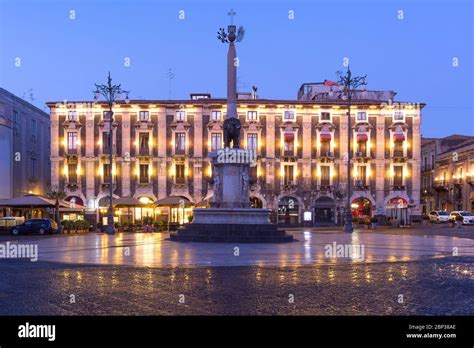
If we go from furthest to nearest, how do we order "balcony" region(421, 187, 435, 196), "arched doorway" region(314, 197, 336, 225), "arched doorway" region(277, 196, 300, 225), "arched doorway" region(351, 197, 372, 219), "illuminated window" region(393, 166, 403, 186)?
"balcony" region(421, 187, 435, 196)
"arched doorway" region(351, 197, 372, 219)
"illuminated window" region(393, 166, 403, 186)
"arched doorway" region(314, 197, 336, 225)
"arched doorway" region(277, 196, 300, 225)

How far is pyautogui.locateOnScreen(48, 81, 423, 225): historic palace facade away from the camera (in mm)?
56375

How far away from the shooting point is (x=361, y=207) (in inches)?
2329

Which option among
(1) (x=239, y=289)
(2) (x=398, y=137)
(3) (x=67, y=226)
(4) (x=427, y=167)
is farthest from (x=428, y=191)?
(1) (x=239, y=289)

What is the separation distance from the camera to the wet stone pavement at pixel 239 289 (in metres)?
8.38

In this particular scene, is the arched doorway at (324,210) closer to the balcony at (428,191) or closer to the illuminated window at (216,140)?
the illuminated window at (216,140)

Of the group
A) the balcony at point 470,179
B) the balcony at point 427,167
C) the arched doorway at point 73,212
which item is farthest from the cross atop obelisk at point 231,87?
the balcony at point 427,167

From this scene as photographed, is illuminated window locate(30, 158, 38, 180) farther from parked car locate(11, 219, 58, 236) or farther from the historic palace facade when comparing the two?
parked car locate(11, 219, 58, 236)

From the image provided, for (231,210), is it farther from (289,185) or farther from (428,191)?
(428,191)

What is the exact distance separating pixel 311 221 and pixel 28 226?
30555 millimetres

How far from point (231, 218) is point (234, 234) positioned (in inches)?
37.9

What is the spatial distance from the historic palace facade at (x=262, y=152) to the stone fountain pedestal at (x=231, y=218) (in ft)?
96.7

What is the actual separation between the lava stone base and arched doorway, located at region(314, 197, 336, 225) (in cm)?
3268

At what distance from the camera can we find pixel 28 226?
1463 inches

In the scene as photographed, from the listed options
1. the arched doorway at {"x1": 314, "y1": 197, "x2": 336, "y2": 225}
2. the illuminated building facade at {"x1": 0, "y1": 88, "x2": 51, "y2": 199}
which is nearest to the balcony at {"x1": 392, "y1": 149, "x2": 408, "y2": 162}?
the arched doorway at {"x1": 314, "y1": 197, "x2": 336, "y2": 225}
